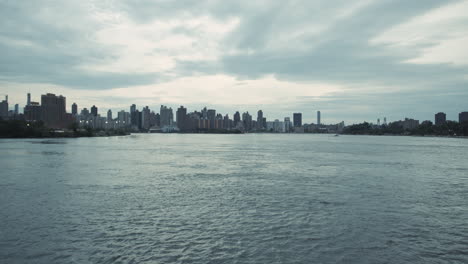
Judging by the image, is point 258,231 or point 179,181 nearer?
point 258,231

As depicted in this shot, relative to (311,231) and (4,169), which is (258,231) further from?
(4,169)

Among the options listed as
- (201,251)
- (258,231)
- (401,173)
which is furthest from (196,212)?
(401,173)

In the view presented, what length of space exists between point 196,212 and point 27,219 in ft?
37.0

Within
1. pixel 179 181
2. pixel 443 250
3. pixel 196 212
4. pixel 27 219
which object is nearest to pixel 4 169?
pixel 179 181

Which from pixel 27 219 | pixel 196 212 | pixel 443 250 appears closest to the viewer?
pixel 443 250

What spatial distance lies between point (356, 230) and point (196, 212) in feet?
36.3

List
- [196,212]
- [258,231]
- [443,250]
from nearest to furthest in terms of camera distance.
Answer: [443,250], [258,231], [196,212]

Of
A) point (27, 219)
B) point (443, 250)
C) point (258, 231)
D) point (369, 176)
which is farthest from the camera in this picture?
point (369, 176)

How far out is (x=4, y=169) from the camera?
158ft

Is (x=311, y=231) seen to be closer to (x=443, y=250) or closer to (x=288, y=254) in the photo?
(x=288, y=254)

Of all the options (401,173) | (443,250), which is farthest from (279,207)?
(401,173)

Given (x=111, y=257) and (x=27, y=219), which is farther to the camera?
(x=27, y=219)

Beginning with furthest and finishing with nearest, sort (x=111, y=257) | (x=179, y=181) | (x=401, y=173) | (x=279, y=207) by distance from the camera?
(x=401, y=173) → (x=179, y=181) → (x=279, y=207) → (x=111, y=257)

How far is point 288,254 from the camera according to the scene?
1622 centimetres
